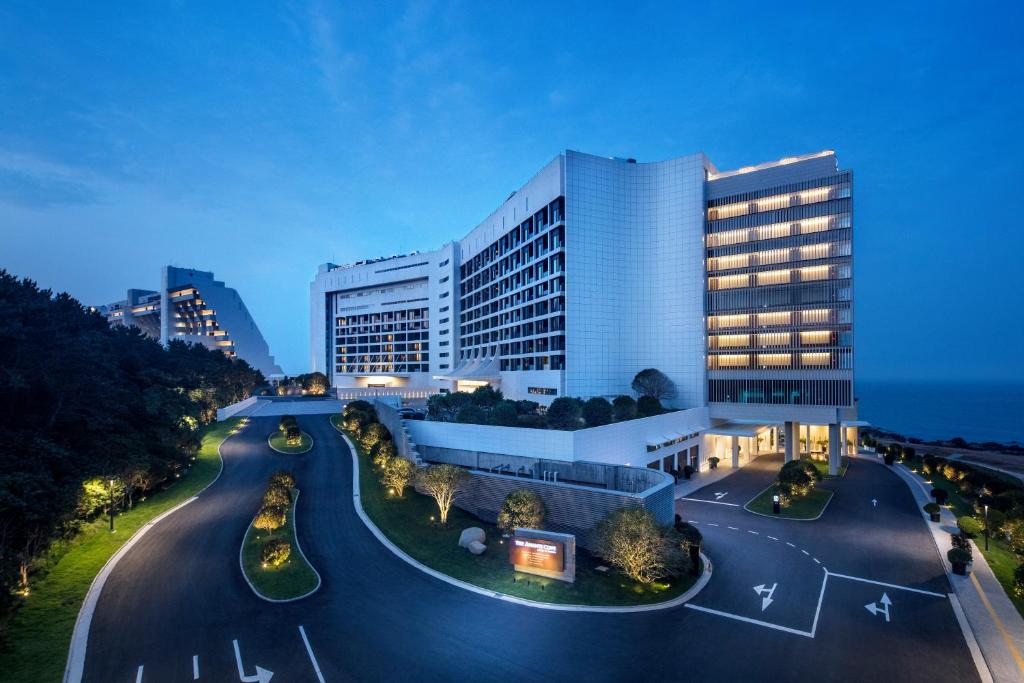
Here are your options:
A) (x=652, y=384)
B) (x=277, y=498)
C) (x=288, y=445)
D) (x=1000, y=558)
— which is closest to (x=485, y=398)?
(x=652, y=384)

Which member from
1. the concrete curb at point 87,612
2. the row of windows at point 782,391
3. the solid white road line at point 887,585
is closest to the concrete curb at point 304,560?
the concrete curb at point 87,612

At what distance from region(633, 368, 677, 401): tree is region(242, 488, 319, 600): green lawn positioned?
4600 centimetres

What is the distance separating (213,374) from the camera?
270 ft

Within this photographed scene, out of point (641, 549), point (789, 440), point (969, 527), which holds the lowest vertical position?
point (789, 440)

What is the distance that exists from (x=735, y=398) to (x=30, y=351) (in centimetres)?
6928

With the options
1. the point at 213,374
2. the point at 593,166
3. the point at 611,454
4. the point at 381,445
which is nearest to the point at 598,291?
the point at 593,166

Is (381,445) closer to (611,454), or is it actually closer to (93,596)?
(611,454)

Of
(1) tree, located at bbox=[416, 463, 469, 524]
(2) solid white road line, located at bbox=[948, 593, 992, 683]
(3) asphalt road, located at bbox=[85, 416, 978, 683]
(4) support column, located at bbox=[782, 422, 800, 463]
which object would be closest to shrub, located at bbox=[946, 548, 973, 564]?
(3) asphalt road, located at bbox=[85, 416, 978, 683]

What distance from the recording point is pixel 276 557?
1087 inches

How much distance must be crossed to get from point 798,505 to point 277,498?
42.0 m

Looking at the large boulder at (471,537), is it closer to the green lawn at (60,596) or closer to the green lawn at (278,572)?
the green lawn at (278,572)

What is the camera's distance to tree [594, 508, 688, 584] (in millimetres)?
25828

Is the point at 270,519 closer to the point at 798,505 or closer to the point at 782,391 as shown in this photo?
the point at 798,505

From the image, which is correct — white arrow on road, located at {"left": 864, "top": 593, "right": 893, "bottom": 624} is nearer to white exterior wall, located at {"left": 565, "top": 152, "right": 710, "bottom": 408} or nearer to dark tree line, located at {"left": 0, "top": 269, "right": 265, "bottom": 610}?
dark tree line, located at {"left": 0, "top": 269, "right": 265, "bottom": 610}
